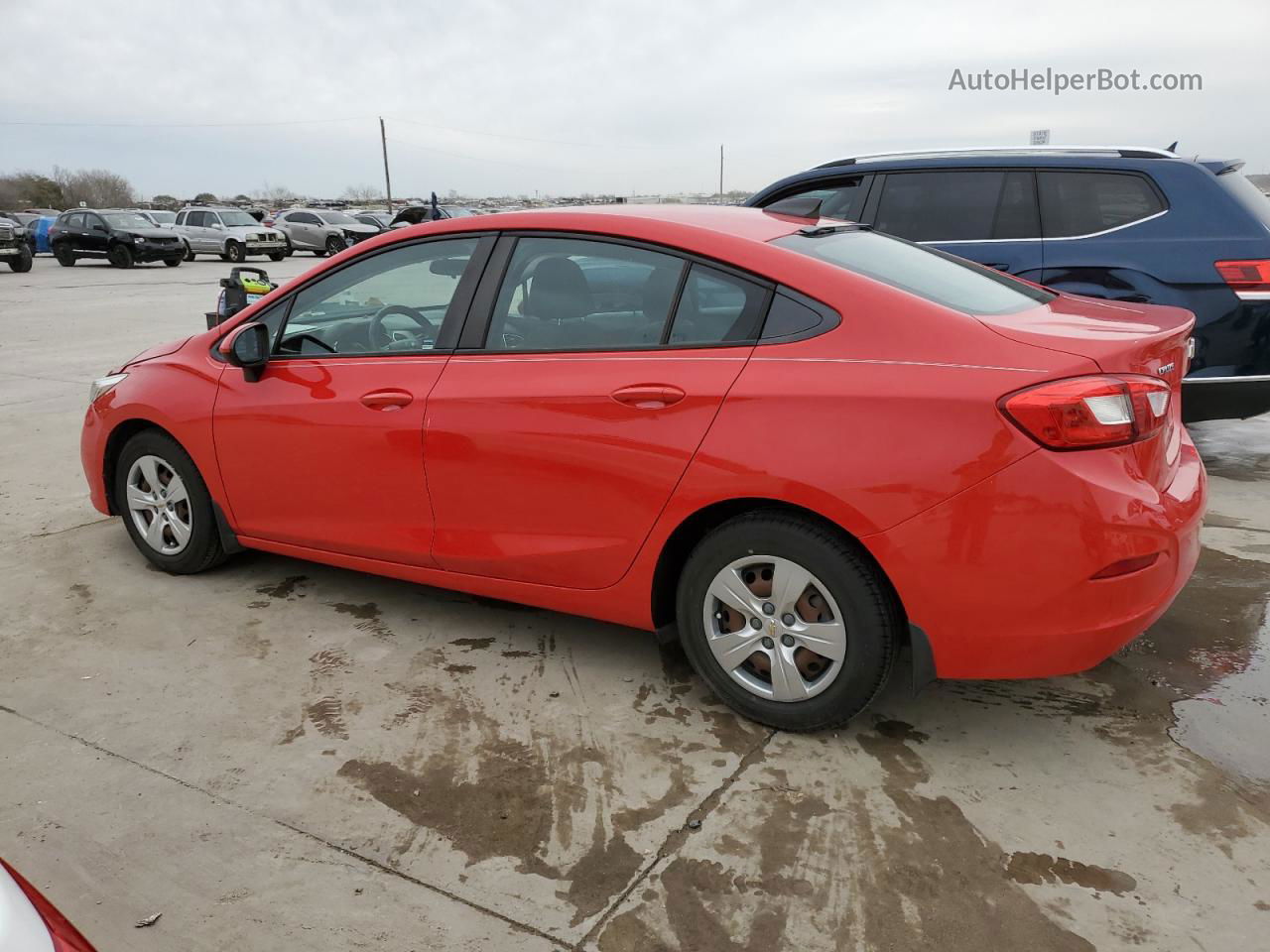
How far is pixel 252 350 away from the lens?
379cm

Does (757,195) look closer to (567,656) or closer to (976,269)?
(976,269)

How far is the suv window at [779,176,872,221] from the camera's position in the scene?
239 inches

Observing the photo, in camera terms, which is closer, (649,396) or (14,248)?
(649,396)

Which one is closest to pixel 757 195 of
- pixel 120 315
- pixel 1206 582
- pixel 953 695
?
pixel 1206 582

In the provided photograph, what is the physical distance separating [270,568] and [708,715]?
2.33 m

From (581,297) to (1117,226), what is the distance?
3.51 metres

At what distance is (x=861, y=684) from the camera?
110 inches

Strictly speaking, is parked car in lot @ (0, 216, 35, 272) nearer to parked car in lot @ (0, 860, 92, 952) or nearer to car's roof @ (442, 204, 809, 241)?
car's roof @ (442, 204, 809, 241)

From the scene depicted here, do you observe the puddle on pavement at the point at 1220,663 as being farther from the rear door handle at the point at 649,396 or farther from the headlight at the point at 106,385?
the headlight at the point at 106,385

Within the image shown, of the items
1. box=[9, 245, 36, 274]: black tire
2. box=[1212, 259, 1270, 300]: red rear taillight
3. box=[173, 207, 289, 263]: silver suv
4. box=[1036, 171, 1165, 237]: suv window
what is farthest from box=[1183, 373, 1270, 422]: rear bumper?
box=[173, 207, 289, 263]: silver suv

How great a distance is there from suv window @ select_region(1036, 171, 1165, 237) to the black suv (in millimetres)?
26286

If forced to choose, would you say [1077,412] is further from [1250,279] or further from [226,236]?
[226,236]

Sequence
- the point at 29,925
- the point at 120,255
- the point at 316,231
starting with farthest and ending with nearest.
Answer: the point at 316,231 < the point at 120,255 < the point at 29,925

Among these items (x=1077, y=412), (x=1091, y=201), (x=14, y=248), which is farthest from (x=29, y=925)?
(x=14, y=248)
